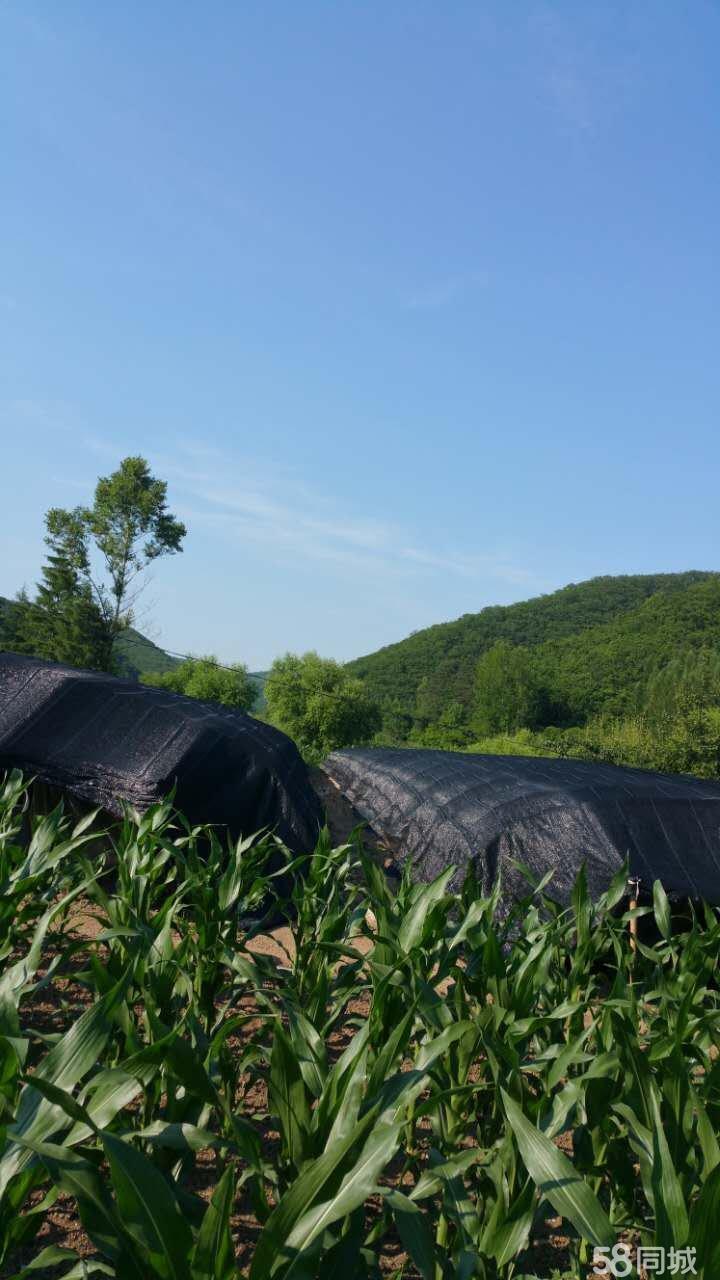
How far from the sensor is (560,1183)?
1515 mm

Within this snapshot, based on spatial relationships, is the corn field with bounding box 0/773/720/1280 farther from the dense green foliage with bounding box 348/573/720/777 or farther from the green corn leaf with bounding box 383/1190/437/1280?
the dense green foliage with bounding box 348/573/720/777

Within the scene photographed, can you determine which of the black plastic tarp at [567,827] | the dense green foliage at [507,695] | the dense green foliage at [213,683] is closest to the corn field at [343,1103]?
the black plastic tarp at [567,827]

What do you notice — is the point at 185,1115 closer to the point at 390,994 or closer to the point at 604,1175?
the point at 390,994

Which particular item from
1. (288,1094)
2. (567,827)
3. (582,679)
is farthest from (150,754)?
(582,679)

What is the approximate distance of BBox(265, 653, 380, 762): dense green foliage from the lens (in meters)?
23.6

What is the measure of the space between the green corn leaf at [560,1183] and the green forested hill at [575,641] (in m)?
32.2

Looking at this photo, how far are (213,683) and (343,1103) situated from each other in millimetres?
23998

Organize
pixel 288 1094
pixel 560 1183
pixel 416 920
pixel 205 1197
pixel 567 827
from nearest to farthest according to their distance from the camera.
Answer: pixel 560 1183 → pixel 288 1094 → pixel 205 1197 → pixel 416 920 → pixel 567 827

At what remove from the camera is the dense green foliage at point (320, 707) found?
23.6 meters

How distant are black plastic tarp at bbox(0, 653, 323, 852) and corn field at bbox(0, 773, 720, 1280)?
2708 mm

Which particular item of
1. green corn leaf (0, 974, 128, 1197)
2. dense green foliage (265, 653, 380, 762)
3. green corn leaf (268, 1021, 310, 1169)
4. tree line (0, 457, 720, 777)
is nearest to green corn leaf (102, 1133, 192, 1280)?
green corn leaf (0, 974, 128, 1197)

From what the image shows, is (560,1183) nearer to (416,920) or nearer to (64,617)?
(416,920)

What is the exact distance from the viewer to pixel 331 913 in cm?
336

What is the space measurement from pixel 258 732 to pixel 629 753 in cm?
1502
